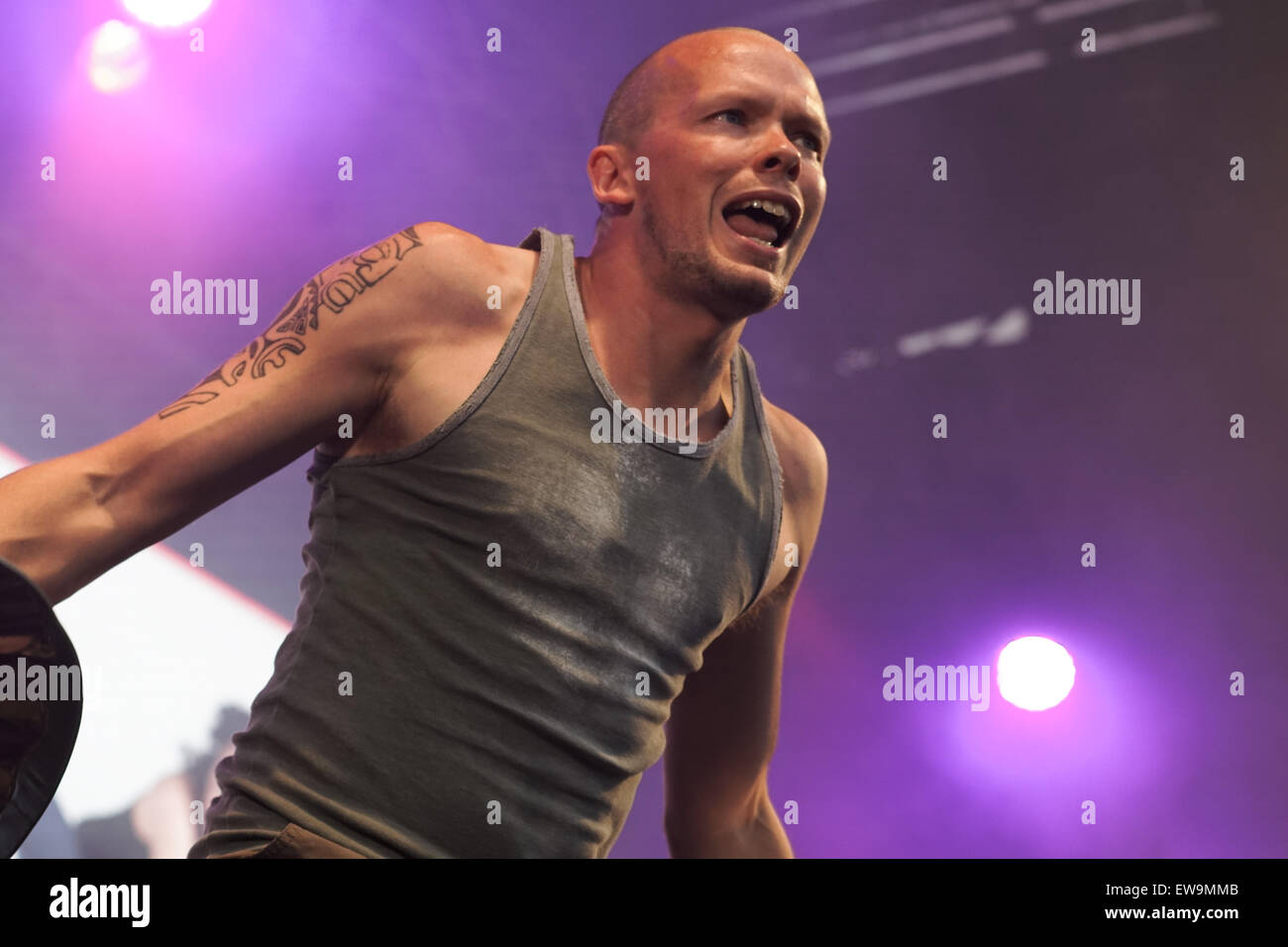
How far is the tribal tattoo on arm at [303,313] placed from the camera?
4.88 feet

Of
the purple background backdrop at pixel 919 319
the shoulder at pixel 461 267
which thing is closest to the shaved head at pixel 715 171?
the shoulder at pixel 461 267

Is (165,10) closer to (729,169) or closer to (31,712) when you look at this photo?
(729,169)

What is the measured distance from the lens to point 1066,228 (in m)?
3.36

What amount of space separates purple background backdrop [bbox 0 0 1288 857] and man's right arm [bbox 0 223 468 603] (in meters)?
1.69

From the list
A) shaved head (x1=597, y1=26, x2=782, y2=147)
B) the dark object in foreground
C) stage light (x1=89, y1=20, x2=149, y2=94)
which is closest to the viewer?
the dark object in foreground

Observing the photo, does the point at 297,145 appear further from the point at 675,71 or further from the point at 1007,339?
the point at 1007,339

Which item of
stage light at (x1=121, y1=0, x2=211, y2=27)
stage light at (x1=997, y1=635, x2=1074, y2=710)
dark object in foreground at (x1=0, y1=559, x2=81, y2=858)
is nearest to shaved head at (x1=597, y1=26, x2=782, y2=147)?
dark object in foreground at (x1=0, y1=559, x2=81, y2=858)

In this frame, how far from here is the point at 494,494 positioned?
155 cm

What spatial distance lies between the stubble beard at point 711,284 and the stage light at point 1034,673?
1.85 metres

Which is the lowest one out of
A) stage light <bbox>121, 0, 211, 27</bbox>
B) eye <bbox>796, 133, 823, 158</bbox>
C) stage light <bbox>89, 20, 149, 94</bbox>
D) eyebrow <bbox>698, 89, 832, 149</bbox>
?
eye <bbox>796, 133, 823, 158</bbox>

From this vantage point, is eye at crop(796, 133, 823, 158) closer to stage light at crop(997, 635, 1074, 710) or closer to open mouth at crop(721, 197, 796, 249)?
open mouth at crop(721, 197, 796, 249)

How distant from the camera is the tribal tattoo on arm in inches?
58.6

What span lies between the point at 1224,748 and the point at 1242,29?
2.03 m
